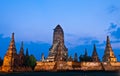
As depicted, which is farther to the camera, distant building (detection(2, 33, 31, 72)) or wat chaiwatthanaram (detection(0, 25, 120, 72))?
distant building (detection(2, 33, 31, 72))

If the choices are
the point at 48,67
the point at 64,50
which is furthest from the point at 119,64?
the point at 64,50

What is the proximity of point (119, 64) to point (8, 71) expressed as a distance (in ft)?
164

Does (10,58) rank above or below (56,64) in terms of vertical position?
above

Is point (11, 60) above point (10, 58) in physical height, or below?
below

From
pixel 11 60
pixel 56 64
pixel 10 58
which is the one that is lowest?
pixel 56 64

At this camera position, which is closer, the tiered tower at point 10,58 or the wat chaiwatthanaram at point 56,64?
the wat chaiwatthanaram at point 56,64

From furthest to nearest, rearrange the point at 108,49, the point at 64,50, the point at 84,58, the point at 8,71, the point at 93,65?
1. the point at 64,50
2. the point at 84,58
3. the point at 108,49
4. the point at 8,71
5. the point at 93,65

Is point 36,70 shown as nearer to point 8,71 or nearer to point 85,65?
point 8,71

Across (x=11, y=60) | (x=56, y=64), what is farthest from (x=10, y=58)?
(x=56, y=64)

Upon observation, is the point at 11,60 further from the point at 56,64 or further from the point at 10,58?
the point at 56,64

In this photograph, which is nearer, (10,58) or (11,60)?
(10,58)

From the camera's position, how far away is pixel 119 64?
4663 inches

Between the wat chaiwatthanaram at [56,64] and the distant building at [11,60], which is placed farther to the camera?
the distant building at [11,60]

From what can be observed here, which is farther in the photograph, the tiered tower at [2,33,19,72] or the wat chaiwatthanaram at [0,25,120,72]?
the tiered tower at [2,33,19,72]
